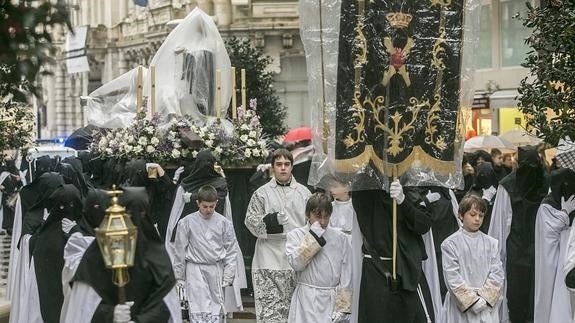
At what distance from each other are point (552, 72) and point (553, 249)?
3423 mm

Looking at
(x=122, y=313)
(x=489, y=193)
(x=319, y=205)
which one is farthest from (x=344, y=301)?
(x=489, y=193)

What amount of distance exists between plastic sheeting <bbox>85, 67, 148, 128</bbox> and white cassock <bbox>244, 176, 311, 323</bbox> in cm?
608

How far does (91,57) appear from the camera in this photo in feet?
201

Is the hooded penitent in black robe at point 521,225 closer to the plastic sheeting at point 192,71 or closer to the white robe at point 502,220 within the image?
the white robe at point 502,220

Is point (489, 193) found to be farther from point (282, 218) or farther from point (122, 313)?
point (122, 313)

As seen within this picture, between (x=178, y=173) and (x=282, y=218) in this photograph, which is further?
(x=178, y=173)

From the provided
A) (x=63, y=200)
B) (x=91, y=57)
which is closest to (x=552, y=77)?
(x=63, y=200)

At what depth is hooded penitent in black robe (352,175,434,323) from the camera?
436 inches

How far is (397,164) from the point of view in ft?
36.2

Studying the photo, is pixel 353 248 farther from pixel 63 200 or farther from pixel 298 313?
pixel 63 200

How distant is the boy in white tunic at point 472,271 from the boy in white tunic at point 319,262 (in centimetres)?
94

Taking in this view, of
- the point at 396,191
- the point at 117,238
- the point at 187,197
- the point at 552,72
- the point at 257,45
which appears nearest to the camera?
the point at 117,238

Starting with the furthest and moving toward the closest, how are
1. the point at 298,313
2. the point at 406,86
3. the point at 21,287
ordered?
the point at 21,287 → the point at 298,313 → the point at 406,86

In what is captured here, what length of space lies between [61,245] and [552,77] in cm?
401
